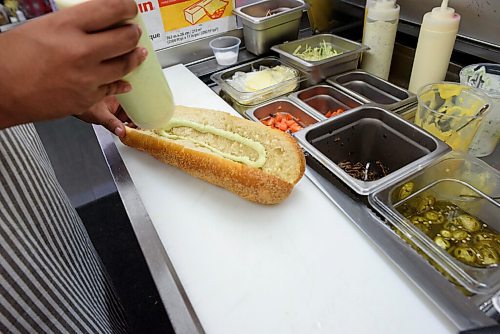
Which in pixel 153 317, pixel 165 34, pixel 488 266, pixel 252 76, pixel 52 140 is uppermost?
pixel 165 34

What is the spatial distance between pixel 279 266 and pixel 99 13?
1.92ft

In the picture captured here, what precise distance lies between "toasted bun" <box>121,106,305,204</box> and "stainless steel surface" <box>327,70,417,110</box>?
0.44m

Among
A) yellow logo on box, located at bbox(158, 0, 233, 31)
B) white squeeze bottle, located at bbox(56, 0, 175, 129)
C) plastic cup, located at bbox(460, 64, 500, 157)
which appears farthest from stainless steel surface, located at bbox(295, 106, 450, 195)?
yellow logo on box, located at bbox(158, 0, 233, 31)

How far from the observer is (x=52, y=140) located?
2.39 m

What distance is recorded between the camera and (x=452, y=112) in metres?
1.06

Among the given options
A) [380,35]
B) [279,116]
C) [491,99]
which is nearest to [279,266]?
[279,116]

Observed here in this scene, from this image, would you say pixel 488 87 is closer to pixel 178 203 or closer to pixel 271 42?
pixel 271 42

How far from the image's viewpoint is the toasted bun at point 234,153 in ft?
2.97

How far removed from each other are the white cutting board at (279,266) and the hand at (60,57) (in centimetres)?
46

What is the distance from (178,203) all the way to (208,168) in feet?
0.40

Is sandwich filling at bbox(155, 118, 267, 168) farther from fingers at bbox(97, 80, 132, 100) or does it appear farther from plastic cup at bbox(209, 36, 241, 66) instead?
plastic cup at bbox(209, 36, 241, 66)

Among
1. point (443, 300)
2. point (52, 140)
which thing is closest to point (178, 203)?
point (443, 300)

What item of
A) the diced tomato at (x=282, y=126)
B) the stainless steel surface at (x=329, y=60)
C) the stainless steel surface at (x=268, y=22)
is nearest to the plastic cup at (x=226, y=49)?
the stainless steel surface at (x=268, y=22)

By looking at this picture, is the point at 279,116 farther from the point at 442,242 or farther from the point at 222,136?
the point at 442,242
